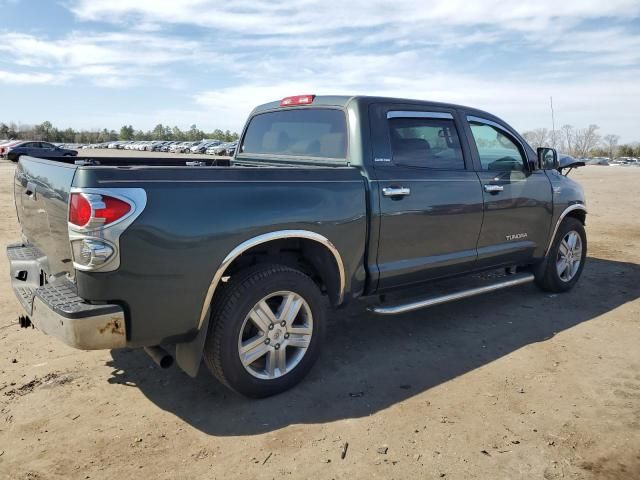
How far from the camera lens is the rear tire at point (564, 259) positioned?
545cm

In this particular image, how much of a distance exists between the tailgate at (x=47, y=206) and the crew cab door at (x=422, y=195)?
2009mm

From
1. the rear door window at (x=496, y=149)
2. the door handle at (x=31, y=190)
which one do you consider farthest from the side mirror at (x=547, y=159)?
the door handle at (x=31, y=190)

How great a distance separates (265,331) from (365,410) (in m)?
0.78

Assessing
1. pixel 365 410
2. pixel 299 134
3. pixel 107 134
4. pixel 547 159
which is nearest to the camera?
pixel 365 410

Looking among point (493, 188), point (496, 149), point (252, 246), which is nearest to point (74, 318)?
point (252, 246)

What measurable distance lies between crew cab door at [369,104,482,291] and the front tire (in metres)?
0.73

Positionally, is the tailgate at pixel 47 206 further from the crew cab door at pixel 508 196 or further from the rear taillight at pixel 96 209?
the crew cab door at pixel 508 196

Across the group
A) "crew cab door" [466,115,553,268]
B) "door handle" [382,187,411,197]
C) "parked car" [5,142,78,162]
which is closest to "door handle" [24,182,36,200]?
"door handle" [382,187,411,197]

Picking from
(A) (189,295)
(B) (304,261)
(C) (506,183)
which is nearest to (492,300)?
(C) (506,183)

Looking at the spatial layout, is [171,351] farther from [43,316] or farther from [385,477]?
[385,477]

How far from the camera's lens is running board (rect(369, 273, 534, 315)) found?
3828 millimetres

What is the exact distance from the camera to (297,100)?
4543 millimetres

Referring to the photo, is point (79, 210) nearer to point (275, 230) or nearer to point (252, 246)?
point (252, 246)

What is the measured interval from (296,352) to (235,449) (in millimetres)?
814
